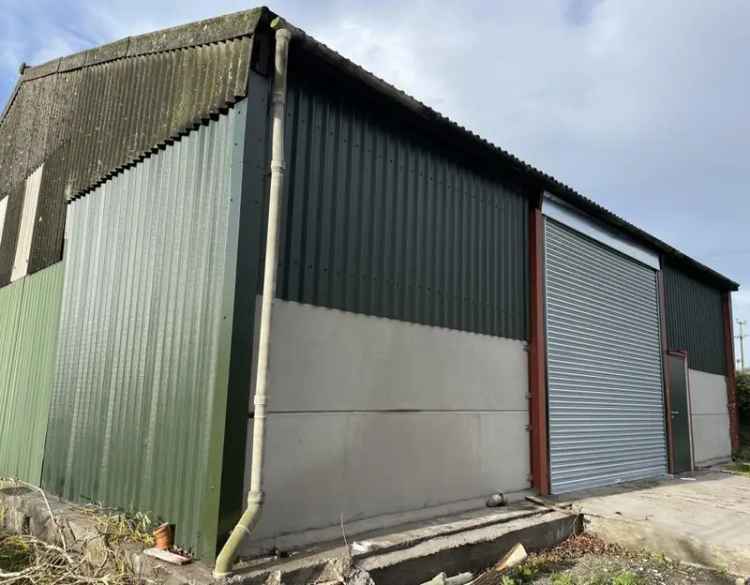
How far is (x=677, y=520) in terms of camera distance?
6.67 m

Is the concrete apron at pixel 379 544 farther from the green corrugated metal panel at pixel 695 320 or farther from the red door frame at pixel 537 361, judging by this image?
the green corrugated metal panel at pixel 695 320

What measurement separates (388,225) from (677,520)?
15.4 ft

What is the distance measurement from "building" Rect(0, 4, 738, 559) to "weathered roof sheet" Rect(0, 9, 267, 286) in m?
0.04

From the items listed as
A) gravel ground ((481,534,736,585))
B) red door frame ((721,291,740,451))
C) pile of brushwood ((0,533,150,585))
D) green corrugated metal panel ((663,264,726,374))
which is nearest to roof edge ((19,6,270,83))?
pile of brushwood ((0,533,150,585))

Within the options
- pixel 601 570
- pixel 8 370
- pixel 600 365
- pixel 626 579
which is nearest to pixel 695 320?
pixel 600 365

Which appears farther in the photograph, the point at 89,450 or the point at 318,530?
the point at 89,450

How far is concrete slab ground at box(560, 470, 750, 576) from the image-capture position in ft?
18.8

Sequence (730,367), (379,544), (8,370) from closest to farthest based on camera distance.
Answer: (379,544) < (8,370) < (730,367)

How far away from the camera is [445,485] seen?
643 cm

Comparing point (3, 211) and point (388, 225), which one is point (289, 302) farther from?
point (3, 211)

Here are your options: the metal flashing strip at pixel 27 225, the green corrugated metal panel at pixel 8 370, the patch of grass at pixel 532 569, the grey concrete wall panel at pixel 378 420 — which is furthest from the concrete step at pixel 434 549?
the metal flashing strip at pixel 27 225

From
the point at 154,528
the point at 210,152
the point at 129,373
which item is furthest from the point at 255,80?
the point at 154,528

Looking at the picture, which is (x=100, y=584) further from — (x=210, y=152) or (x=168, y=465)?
(x=210, y=152)

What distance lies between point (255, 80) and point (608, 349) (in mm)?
7271
